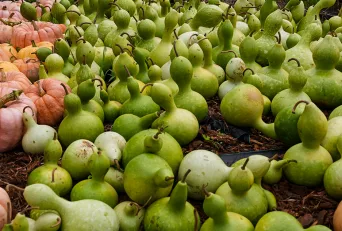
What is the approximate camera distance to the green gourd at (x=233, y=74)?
11.5 feet

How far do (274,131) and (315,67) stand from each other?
738mm

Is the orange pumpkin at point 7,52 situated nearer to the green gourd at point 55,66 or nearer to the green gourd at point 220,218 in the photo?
the green gourd at point 55,66

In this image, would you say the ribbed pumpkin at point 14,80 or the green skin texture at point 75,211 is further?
the ribbed pumpkin at point 14,80

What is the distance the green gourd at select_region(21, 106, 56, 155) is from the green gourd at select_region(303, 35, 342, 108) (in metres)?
1.82

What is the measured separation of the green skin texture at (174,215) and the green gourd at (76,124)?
892 millimetres

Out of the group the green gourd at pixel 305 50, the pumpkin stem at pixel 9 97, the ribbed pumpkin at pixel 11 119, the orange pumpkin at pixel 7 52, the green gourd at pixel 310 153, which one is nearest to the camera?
the green gourd at pixel 310 153

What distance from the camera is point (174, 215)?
2254 millimetres

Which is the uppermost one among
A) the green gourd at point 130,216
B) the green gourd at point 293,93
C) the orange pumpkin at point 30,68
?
the green gourd at point 293,93

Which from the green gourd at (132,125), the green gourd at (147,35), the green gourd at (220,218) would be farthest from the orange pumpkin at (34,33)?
the green gourd at (220,218)

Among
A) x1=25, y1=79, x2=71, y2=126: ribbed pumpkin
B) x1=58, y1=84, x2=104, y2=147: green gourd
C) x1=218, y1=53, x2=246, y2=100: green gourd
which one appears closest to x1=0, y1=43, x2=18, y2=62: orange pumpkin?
x1=25, y1=79, x2=71, y2=126: ribbed pumpkin

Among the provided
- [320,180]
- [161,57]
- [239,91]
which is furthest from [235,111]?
[161,57]

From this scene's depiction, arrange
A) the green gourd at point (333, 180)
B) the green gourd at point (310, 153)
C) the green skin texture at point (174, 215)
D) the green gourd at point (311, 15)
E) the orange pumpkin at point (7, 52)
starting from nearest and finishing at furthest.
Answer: the green skin texture at point (174, 215)
the green gourd at point (333, 180)
the green gourd at point (310, 153)
the orange pumpkin at point (7, 52)
the green gourd at point (311, 15)

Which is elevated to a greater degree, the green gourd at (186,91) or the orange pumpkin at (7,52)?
the green gourd at (186,91)

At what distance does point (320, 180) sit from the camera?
2.63m
